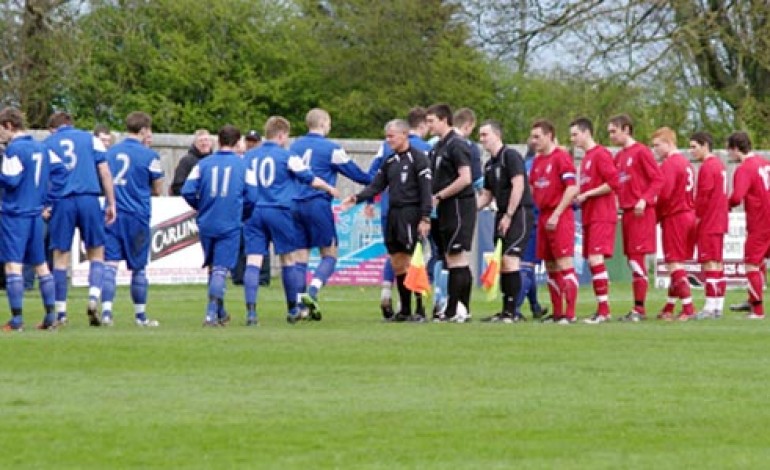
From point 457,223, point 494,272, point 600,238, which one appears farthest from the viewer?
point 600,238

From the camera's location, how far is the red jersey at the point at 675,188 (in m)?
21.3

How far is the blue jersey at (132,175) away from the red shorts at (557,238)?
391 cm

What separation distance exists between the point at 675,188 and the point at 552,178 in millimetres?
2260

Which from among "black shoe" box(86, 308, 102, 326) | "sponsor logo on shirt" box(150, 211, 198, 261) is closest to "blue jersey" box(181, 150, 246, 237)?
"black shoe" box(86, 308, 102, 326)

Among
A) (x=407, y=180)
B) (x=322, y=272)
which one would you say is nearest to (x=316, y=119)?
(x=407, y=180)

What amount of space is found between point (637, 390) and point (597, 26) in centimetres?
3173

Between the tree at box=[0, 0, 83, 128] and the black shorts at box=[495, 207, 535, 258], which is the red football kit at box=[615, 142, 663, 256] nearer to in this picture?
the black shorts at box=[495, 207, 535, 258]

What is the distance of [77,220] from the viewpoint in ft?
61.5

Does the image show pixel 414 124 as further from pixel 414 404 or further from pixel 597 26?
pixel 597 26

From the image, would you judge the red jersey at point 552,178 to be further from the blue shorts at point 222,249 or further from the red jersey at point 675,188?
the blue shorts at point 222,249

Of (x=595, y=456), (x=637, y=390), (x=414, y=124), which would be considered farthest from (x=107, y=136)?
(x=595, y=456)

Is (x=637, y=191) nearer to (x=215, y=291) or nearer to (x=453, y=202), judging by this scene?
(x=453, y=202)

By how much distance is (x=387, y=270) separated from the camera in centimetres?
2073

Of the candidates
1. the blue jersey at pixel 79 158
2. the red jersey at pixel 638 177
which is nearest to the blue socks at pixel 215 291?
the blue jersey at pixel 79 158
